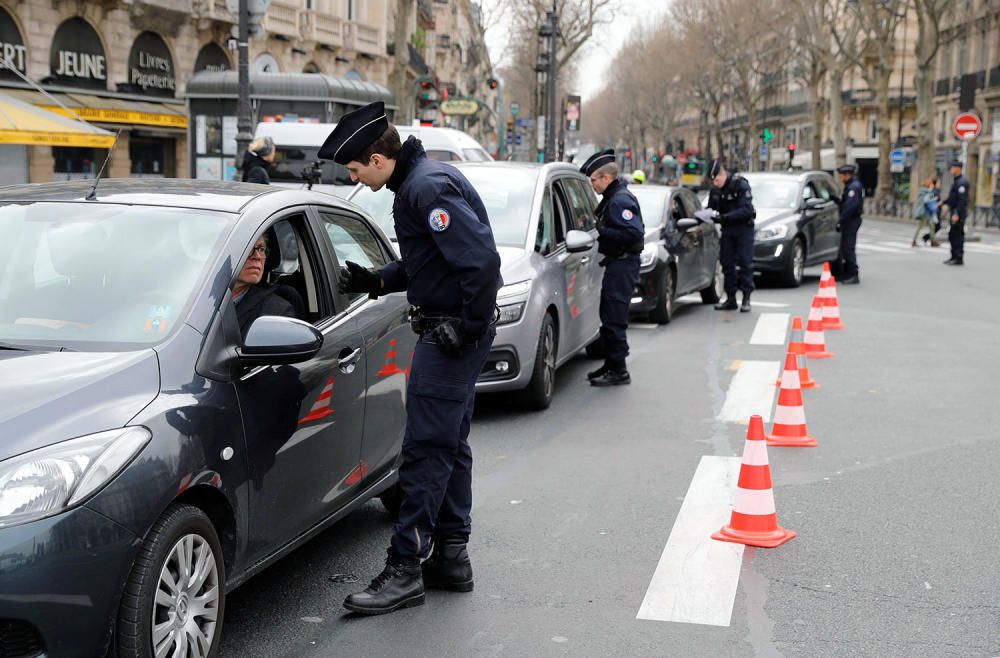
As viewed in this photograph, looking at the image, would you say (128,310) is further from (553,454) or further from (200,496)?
(553,454)

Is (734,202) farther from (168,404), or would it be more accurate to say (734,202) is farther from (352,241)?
(168,404)

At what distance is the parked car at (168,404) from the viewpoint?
324cm

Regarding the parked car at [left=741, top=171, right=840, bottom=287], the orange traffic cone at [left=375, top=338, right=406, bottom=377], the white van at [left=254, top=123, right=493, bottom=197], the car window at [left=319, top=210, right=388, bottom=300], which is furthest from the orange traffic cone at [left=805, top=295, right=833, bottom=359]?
the white van at [left=254, top=123, right=493, bottom=197]

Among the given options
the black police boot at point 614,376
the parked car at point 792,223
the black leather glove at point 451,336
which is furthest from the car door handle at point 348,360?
the parked car at point 792,223

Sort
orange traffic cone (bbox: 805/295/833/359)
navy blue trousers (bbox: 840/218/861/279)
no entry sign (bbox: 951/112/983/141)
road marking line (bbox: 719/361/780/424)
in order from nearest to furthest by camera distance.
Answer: road marking line (bbox: 719/361/780/424) → orange traffic cone (bbox: 805/295/833/359) → navy blue trousers (bbox: 840/218/861/279) → no entry sign (bbox: 951/112/983/141)

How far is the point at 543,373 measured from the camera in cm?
888

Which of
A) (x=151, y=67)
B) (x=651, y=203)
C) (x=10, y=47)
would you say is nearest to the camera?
(x=651, y=203)

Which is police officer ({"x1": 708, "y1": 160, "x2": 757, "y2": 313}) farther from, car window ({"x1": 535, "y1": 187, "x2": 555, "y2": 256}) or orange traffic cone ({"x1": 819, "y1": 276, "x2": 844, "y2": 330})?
car window ({"x1": 535, "y1": 187, "x2": 555, "y2": 256})

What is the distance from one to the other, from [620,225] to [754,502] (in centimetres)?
409

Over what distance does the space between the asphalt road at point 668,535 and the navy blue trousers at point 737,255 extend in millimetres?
4276

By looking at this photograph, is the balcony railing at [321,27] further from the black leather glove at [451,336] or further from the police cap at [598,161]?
the black leather glove at [451,336]

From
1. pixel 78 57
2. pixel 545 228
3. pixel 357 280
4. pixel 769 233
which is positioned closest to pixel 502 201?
pixel 545 228

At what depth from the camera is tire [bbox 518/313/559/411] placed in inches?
346

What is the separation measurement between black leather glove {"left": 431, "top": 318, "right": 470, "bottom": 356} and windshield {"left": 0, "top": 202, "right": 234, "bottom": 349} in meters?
0.84
